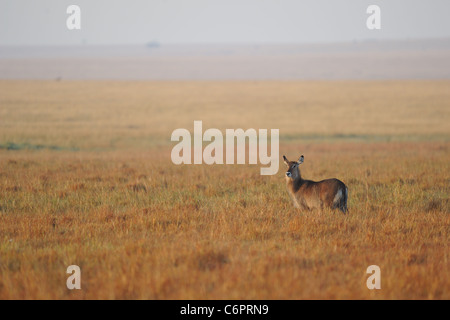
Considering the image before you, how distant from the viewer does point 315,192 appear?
10641 mm

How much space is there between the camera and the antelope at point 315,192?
33.8ft

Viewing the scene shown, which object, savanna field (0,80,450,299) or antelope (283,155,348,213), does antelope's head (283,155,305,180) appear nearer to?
antelope (283,155,348,213)

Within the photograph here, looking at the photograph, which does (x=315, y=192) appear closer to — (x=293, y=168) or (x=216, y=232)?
(x=293, y=168)

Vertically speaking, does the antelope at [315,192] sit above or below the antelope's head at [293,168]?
below

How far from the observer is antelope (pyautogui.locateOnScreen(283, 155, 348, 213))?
33.8 ft

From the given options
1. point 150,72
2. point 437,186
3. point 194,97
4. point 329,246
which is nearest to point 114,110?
point 194,97

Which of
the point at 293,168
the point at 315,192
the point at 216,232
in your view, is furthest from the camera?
the point at 293,168

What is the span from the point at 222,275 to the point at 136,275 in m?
1.11

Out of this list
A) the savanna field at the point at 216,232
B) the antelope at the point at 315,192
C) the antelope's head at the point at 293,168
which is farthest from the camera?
the antelope's head at the point at 293,168

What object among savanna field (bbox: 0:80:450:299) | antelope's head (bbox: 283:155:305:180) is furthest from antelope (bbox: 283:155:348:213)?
savanna field (bbox: 0:80:450:299)

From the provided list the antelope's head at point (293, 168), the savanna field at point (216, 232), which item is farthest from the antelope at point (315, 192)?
the savanna field at point (216, 232)

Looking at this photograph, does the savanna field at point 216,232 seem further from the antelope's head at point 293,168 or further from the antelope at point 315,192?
the antelope's head at point 293,168

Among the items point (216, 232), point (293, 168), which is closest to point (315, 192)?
point (293, 168)

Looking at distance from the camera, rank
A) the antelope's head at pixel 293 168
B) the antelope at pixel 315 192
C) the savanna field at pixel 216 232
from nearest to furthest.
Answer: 1. the savanna field at pixel 216 232
2. the antelope at pixel 315 192
3. the antelope's head at pixel 293 168
